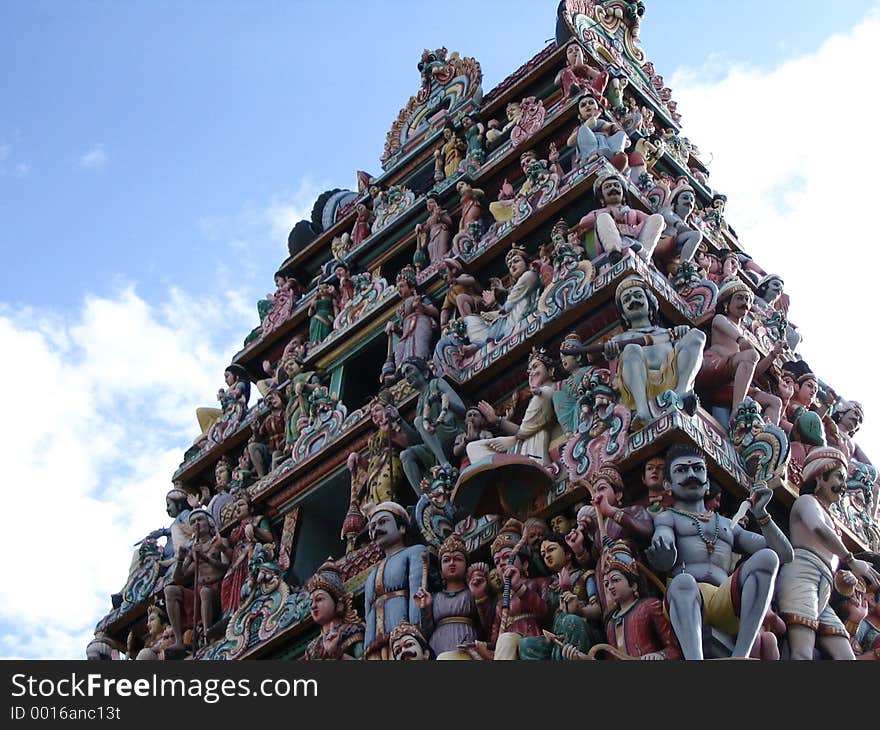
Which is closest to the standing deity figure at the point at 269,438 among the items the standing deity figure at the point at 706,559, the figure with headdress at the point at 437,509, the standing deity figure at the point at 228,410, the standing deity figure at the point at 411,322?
the standing deity figure at the point at 228,410

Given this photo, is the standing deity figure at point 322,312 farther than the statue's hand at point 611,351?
Yes

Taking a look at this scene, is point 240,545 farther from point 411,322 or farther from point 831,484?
point 831,484

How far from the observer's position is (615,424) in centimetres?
1364

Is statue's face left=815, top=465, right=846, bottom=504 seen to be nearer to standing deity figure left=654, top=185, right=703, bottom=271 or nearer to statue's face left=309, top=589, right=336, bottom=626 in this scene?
standing deity figure left=654, top=185, right=703, bottom=271

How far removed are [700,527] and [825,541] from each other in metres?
1.57

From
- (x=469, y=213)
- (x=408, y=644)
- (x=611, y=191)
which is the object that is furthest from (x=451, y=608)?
(x=469, y=213)

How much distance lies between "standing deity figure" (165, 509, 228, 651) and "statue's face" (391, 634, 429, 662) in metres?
5.46

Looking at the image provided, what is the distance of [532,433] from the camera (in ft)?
48.9

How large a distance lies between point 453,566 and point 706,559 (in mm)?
2836

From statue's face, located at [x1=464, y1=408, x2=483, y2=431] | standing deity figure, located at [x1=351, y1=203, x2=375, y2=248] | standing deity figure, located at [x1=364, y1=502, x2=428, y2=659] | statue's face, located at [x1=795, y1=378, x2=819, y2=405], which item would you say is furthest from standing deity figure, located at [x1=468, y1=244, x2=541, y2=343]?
standing deity figure, located at [x1=351, y1=203, x2=375, y2=248]

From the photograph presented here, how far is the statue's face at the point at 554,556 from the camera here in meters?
13.1

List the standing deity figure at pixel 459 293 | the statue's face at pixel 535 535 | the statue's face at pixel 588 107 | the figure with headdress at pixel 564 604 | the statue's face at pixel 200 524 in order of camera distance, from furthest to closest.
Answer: the statue's face at pixel 588 107 → the statue's face at pixel 200 524 → the standing deity figure at pixel 459 293 → the statue's face at pixel 535 535 → the figure with headdress at pixel 564 604

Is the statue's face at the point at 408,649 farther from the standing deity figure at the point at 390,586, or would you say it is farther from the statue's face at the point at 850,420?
→ the statue's face at the point at 850,420

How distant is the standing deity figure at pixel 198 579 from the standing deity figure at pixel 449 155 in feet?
22.9
